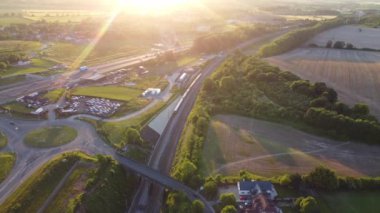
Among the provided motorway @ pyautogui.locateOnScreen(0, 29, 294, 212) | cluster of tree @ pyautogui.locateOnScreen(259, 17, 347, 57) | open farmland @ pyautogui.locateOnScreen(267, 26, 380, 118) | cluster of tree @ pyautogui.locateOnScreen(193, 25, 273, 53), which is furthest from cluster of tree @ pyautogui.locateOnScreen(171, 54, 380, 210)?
cluster of tree @ pyautogui.locateOnScreen(193, 25, 273, 53)

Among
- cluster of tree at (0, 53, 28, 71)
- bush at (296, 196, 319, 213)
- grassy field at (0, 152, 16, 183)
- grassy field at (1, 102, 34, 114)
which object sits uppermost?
cluster of tree at (0, 53, 28, 71)

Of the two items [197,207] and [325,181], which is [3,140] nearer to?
[197,207]

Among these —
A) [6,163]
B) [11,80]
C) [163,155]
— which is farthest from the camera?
[11,80]

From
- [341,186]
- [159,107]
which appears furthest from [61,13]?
[341,186]

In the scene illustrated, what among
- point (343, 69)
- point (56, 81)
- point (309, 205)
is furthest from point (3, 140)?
point (343, 69)

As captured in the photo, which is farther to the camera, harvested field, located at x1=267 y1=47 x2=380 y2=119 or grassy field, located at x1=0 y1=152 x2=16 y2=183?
harvested field, located at x1=267 y1=47 x2=380 y2=119

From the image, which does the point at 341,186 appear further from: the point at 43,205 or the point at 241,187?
the point at 43,205

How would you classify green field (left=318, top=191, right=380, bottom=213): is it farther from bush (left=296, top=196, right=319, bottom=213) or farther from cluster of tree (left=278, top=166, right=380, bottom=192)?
bush (left=296, top=196, right=319, bottom=213)

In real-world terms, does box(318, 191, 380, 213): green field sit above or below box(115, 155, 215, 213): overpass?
below
